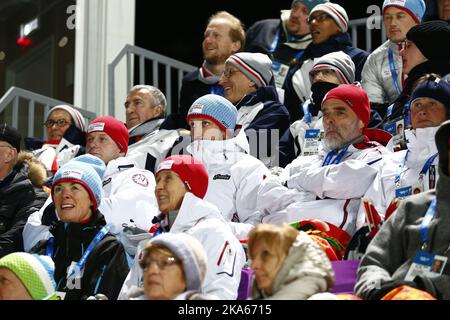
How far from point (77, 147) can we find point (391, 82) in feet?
8.80

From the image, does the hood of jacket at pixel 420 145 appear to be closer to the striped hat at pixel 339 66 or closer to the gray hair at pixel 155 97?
the striped hat at pixel 339 66

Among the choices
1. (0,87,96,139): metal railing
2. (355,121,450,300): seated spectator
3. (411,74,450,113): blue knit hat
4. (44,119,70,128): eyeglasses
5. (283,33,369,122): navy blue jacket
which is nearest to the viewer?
(355,121,450,300): seated spectator

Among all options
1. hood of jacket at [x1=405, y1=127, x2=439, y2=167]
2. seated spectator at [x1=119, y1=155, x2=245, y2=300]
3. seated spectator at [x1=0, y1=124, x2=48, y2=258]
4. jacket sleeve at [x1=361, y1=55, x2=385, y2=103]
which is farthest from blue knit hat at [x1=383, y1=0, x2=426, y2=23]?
seated spectator at [x1=119, y1=155, x2=245, y2=300]

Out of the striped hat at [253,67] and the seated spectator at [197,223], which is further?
the striped hat at [253,67]

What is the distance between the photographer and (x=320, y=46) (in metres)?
11.1

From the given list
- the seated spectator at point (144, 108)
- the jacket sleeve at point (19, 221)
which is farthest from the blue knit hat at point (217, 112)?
the seated spectator at point (144, 108)

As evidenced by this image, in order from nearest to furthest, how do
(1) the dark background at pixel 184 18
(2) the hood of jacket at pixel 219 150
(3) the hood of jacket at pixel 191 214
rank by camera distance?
(3) the hood of jacket at pixel 191 214
(2) the hood of jacket at pixel 219 150
(1) the dark background at pixel 184 18

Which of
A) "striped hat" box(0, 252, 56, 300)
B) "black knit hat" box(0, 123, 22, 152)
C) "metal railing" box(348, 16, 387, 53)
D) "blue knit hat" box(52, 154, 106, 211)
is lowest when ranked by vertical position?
"striped hat" box(0, 252, 56, 300)

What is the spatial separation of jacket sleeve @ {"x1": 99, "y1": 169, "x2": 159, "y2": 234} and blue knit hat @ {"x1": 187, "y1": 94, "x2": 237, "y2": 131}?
60cm

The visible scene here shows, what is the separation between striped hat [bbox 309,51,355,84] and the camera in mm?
10000

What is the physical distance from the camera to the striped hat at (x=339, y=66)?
1000 cm

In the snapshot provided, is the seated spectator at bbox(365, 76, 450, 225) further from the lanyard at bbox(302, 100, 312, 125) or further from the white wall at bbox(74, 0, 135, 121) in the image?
the white wall at bbox(74, 0, 135, 121)

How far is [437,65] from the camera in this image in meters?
9.09

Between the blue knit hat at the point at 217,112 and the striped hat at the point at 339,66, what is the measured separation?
47.4 inches
